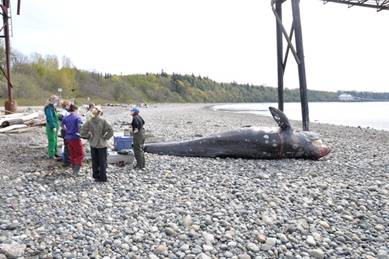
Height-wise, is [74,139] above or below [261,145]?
above

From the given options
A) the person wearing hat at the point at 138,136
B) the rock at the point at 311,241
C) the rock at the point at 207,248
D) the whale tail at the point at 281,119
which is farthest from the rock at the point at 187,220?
the whale tail at the point at 281,119

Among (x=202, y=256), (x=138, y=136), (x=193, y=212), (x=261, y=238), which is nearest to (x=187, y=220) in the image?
(x=193, y=212)

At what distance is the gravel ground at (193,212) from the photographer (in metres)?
4.93

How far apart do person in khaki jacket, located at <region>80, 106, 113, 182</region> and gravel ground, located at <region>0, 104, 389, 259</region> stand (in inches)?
11.0

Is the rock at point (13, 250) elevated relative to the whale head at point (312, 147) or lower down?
lower down

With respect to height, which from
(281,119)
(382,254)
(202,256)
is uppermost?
(281,119)

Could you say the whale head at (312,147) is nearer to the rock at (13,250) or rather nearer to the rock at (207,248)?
the rock at (207,248)

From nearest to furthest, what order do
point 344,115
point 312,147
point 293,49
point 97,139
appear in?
1. point 97,139
2. point 312,147
3. point 293,49
4. point 344,115

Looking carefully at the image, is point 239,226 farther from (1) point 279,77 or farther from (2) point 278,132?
(1) point 279,77

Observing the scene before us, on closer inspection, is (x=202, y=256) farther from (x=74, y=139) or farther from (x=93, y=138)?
(x=74, y=139)

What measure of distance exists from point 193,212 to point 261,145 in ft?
15.8

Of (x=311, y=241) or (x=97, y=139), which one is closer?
(x=311, y=241)

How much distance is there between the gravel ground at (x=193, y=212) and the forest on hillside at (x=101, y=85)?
4908 cm

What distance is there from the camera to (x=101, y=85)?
103 m
